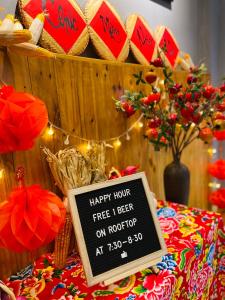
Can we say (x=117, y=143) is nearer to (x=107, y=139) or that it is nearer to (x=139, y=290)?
(x=107, y=139)

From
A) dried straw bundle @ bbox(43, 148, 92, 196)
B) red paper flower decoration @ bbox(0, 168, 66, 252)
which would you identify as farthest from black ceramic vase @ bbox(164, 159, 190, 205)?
red paper flower decoration @ bbox(0, 168, 66, 252)

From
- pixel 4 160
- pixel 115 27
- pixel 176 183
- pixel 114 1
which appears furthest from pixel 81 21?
pixel 176 183

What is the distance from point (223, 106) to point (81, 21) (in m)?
0.85

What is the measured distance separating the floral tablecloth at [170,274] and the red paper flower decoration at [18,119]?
1.58 ft

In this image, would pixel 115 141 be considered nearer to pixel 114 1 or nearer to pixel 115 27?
pixel 115 27

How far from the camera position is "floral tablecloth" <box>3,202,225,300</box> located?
0.82 meters

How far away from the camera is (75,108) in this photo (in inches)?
46.6

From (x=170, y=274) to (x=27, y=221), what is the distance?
0.52m

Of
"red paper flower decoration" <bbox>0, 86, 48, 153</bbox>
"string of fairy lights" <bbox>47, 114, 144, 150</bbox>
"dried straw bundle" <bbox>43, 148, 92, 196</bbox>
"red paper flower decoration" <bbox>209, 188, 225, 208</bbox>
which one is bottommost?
"red paper flower decoration" <bbox>209, 188, 225, 208</bbox>

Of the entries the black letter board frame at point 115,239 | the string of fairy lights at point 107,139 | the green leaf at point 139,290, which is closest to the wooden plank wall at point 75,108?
the string of fairy lights at point 107,139

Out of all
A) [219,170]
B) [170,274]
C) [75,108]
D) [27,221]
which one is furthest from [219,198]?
[27,221]

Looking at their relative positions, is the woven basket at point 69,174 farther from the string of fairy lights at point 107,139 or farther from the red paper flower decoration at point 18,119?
the red paper flower decoration at point 18,119

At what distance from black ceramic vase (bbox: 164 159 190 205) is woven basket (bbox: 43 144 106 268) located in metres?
0.66

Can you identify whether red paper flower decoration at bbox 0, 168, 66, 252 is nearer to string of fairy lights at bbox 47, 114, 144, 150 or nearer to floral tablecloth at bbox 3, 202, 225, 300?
floral tablecloth at bbox 3, 202, 225, 300
